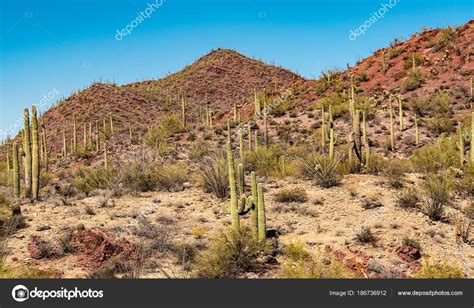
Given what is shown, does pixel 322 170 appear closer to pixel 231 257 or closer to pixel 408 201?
pixel 408 201

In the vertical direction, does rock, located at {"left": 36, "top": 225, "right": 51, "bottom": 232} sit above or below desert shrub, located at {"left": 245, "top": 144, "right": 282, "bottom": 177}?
below

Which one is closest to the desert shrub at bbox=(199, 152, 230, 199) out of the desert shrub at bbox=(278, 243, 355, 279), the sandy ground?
the sandy ground

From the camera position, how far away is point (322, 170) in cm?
1365

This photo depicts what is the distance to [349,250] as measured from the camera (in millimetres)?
8758

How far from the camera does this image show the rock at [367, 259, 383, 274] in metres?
7.83

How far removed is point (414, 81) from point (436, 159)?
18.5 meters

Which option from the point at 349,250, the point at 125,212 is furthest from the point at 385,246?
the point at 125,212

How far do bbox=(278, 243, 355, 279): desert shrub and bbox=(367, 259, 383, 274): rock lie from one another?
0.45 meters

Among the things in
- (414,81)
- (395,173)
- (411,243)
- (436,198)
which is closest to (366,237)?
(411,243)

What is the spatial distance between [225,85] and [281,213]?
53.9m

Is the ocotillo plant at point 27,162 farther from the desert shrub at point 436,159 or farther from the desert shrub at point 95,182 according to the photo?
the desert shrub at point 436,159

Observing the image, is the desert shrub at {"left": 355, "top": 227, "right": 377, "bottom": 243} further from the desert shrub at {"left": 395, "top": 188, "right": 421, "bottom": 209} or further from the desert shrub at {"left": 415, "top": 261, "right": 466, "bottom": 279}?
the desert shrub at {"left": 395, "top": 188, "right": 421, "bottom": 209}

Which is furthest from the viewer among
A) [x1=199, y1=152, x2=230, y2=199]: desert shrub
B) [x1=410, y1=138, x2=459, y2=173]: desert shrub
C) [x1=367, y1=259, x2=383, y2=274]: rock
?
[x1=410, y1=138, x2=459, y2=173]: desert shrub

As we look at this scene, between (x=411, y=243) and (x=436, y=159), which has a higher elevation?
(x=436, y=159)
